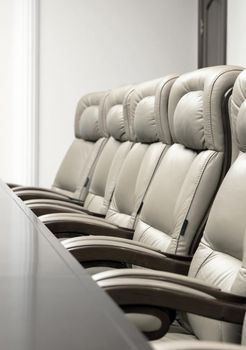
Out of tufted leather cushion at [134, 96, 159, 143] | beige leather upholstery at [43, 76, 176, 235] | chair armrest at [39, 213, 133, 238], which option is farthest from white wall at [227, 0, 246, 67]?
chair armrest at [39, 213, 133, 238]

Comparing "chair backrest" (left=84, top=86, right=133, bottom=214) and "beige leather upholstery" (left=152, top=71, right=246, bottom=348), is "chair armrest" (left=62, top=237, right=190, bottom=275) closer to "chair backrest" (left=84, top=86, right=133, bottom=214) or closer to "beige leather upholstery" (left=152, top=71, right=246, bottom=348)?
"beige leather upholstery" (left=152, top=71, right=246, bottom=348)

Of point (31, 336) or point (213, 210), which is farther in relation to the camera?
point (213, 210)

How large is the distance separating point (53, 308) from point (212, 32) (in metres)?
4.95

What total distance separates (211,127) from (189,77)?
320 millimetres

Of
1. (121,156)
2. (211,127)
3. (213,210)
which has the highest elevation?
(211,127)

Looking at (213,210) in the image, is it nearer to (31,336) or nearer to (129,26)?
(31,336)

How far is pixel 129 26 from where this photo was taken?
5961mm

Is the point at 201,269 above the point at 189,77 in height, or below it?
below

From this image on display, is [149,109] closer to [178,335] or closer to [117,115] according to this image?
[117,115]

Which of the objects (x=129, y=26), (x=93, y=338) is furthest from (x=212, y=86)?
(x=129, y=26)

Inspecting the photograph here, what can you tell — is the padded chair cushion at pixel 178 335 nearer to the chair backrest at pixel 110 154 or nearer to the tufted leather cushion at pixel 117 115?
the chair backrest at pixel 110 154

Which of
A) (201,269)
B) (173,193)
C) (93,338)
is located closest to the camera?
(93,338)

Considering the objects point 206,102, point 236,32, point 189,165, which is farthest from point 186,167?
point 236,32

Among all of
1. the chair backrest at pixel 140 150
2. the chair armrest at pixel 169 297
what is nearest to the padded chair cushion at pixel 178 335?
the chair armrest at pixel 169 297
